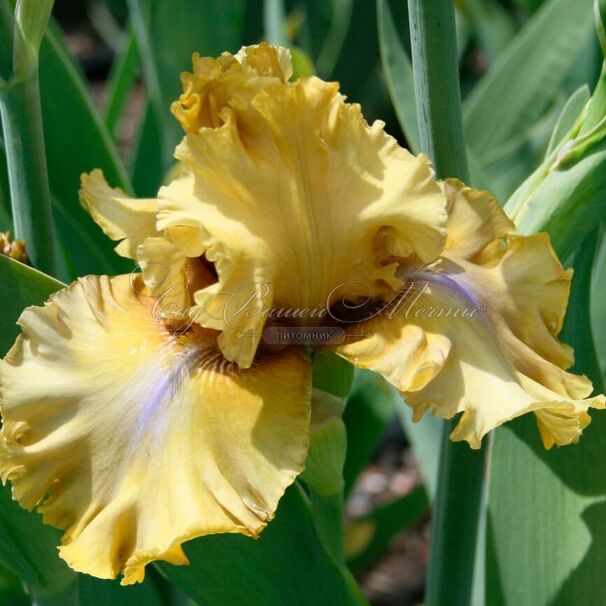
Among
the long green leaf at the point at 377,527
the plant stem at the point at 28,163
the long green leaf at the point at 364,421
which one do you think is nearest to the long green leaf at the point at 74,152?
the plant stem at the point at 28,163

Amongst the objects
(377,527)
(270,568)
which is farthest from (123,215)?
(377,527)

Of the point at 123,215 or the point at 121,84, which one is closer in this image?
the point at 123,215

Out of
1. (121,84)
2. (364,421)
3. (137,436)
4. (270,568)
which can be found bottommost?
(364,421)

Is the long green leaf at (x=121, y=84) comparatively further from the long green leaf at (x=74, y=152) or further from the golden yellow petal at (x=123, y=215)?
the golden yellow petal at (x=123, y=215)

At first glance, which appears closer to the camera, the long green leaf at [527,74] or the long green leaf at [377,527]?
the long green leaf at [527,74]

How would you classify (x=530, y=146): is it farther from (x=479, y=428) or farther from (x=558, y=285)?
(x=479, y=428)

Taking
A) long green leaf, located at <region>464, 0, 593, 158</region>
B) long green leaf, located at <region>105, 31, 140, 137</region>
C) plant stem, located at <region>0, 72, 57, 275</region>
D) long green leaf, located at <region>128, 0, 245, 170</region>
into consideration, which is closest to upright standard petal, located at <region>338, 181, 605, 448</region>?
plant stem, located at <region>0, 72, 57, 275</region>

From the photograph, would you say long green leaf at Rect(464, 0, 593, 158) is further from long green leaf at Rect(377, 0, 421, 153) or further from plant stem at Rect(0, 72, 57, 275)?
plant stem at Rect(0, 72, 57, 275)

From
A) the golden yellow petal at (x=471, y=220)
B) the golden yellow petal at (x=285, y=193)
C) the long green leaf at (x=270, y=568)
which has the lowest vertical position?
the long green leaf at (x=270, y=568)

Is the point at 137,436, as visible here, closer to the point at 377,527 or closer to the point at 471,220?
the point at 471,220
